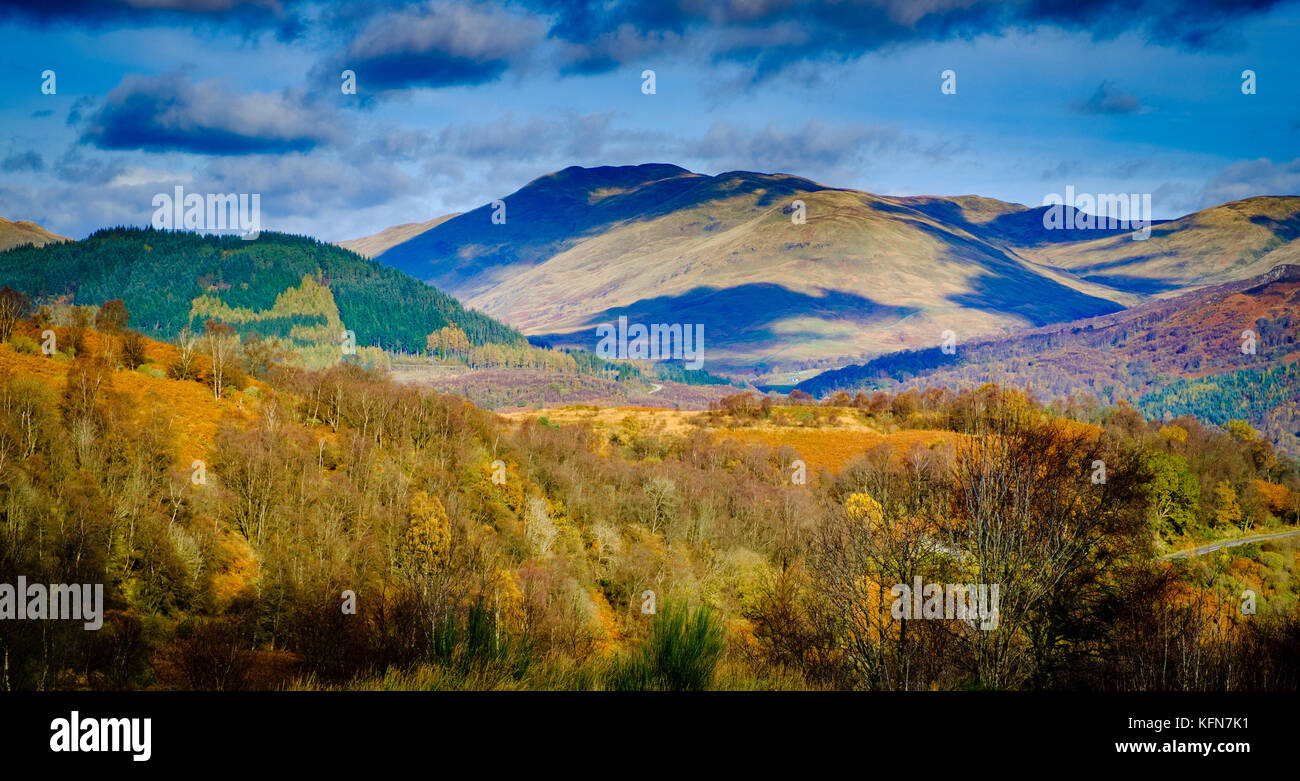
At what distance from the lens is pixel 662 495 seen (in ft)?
228

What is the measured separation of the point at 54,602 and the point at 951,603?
94.7 feet

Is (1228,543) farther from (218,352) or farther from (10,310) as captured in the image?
(10,310)

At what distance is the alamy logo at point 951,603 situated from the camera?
17.7 m

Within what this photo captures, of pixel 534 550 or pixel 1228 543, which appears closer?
pixel 534 550

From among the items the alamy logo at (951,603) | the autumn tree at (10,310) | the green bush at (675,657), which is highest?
the autumn tree at (10,310)

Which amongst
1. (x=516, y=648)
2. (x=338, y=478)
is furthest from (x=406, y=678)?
(x=338, y=478)

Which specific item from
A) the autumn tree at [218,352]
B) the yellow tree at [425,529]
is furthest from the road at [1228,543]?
the autumn tree at [218,352]

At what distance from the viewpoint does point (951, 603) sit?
2122cm
